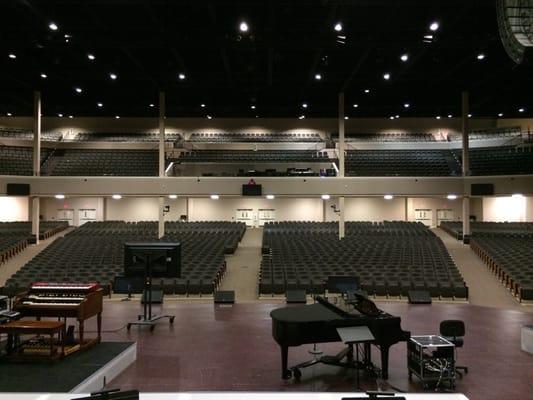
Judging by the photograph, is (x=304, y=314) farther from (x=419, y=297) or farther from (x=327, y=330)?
(x=419, y=297)

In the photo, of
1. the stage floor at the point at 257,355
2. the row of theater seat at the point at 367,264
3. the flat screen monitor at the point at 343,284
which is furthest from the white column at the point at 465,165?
the flat screen monitor at the point at 343,284

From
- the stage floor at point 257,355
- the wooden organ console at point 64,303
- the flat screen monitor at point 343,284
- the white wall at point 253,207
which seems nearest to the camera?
the stage floor at point 257,355

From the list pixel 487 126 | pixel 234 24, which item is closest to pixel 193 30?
pixel 234 24

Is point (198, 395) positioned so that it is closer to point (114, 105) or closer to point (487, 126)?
point (114, 105)

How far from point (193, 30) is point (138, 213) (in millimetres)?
16913

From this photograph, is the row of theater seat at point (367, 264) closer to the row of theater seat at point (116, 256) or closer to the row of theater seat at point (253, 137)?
the row of theater seat at point (116, 256)

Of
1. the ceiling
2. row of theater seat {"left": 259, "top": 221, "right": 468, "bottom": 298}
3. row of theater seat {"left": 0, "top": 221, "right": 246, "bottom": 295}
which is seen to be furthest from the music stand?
the ceiling

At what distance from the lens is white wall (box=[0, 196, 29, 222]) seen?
26969 mm

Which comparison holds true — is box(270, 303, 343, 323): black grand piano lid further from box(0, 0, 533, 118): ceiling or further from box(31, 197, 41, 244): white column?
box(31, 197, 41, 244): white column

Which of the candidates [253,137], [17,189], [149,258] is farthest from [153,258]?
[253,137]

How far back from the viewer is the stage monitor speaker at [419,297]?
1139 centimetres

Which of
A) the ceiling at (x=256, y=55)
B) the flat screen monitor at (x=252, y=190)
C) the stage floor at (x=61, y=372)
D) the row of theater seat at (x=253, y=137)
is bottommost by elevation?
the stage floor at (x=61, y=372)

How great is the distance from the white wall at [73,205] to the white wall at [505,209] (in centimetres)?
2421

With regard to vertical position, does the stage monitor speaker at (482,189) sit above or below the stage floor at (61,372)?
above
